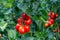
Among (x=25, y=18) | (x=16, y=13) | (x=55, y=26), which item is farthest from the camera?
(x=55, y=26)

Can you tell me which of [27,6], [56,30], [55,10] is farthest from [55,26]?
[27,6]

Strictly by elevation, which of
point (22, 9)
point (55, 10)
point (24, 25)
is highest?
point (55, 10)

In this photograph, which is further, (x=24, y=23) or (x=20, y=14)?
(x=20, y=14)

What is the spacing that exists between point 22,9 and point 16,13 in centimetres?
11

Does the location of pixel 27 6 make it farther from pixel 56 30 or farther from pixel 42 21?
pixel 56 30

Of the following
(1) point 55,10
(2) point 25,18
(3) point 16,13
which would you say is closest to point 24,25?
(2) point 25,18

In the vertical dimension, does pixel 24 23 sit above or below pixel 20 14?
below

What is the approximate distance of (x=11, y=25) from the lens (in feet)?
5.97

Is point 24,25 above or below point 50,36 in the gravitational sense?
below

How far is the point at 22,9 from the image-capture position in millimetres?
1706

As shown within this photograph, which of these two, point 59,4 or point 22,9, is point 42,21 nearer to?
point 22,9

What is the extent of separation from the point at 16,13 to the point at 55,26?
2.45 feet

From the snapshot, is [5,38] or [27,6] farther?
[5,38]

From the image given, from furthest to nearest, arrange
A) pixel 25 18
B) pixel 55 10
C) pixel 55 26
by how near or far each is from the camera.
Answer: pixel 55 26
pixel 55 10
pixel 25 18
